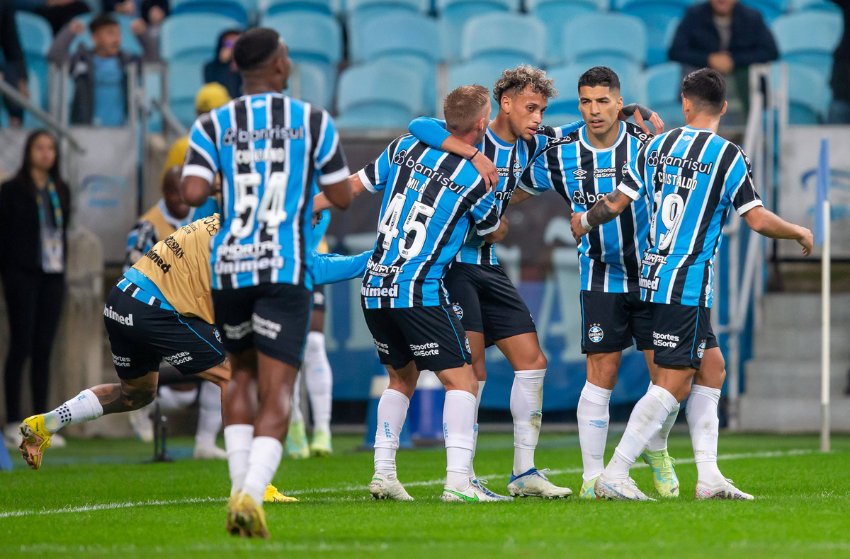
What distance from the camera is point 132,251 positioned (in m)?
11.6

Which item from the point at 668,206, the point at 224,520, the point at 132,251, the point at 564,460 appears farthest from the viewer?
the point at 132,251

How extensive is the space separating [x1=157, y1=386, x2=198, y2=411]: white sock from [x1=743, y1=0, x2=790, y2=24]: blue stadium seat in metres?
8.18

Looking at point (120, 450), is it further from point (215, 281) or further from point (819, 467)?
point (215, 281)

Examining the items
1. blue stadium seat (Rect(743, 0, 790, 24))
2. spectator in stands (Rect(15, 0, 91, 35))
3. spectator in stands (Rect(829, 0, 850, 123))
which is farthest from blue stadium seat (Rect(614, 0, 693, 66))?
spectator in stands (Rect(15, 0, 91, 35))

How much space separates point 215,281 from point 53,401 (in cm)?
806

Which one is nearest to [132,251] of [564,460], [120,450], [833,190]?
[120,450]

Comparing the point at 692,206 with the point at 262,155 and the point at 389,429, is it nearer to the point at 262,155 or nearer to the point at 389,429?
the point at 389,429

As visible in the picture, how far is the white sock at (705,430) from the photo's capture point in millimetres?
7008

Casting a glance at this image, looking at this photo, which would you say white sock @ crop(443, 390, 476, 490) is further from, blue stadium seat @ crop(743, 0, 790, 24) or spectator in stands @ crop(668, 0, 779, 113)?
blue stadium seat @ crop(743, 0, 790, 24)

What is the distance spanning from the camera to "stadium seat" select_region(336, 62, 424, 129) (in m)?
14.8

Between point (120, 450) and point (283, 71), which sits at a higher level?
point (283, 71)

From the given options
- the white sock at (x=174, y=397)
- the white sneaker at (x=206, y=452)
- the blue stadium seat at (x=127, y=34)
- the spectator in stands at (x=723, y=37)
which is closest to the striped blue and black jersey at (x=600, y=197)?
the white sneaker at (x=206, y=452)

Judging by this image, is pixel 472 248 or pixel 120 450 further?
pixel 120 450

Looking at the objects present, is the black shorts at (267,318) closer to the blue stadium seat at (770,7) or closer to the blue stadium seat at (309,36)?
the blue stadium seat at (309,36)
